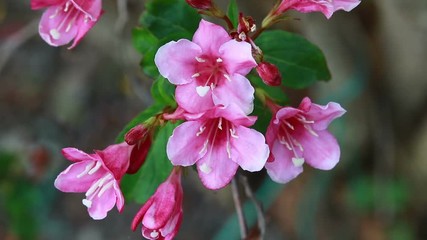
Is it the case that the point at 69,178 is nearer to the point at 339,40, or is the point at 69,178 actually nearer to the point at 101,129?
the point at 339,40

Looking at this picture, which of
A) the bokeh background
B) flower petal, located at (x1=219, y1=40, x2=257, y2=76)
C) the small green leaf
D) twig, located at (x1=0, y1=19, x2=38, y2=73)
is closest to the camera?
flower petal, located at (x1=219, y1=40, x2=257, y2=76)

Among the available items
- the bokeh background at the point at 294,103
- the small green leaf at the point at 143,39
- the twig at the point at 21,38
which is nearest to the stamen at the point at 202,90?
the small green leaf at the point at 143,39

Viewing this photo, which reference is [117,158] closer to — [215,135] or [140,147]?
[140,147]

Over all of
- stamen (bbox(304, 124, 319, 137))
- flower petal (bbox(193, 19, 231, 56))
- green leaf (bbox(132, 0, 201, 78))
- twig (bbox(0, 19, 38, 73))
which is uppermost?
flower petal (bbox(193, 19, 231, 56))

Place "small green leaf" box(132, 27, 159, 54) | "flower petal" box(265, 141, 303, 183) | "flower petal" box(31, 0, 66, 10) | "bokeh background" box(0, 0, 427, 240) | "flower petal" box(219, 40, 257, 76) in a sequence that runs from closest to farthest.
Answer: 1. "flower petal" box(219, 40, 257, 76)
2. "flower petal" box(265, 141, 303, 183)
3. "flower petal" box(31, 0, 66, 10)
4. "small green leaf" box(132, 27, 159, 54)
5. "bokeh background" box(0, 0, 427, 240)

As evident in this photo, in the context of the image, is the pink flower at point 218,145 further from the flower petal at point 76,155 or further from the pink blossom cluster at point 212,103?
the flower petal at point 76,155

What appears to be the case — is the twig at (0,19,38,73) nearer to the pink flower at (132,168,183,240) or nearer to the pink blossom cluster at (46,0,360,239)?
the pink blossom cluster at (46,0,360,239)

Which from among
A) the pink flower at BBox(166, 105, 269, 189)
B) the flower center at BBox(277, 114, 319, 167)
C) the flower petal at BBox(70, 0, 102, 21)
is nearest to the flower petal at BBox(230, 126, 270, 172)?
the pink flower at BBox(166, 105, 269, 189)
